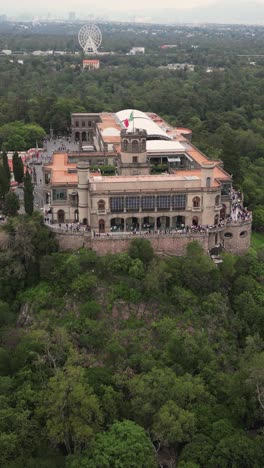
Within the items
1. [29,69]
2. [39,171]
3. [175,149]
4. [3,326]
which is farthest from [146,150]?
[29,69]

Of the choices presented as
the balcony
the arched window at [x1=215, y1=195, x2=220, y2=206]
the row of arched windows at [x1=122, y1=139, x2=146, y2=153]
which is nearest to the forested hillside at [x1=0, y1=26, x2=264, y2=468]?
the balcony

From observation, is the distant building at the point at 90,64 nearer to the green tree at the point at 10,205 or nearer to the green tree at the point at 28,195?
the green tree at the point at 28,195

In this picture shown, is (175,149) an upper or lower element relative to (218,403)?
upper

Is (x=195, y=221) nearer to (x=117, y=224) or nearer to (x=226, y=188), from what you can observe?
(x=226, y=188)

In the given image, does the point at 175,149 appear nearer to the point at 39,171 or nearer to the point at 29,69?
the point at 39,171

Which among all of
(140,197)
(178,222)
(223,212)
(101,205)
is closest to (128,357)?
(101,205)

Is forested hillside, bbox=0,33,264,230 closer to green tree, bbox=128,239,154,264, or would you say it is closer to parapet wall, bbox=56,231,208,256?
parapet wall, bbox=56,231,208,256
